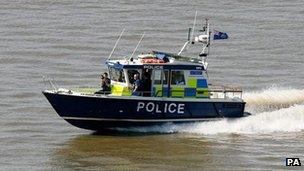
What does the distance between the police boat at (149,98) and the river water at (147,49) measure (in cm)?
44

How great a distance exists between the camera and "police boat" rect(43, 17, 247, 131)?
102 feet

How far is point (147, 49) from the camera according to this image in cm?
4372

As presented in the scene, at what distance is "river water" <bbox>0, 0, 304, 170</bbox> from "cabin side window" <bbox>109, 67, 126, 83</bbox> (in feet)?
5.00

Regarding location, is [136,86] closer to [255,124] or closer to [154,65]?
[154,65]

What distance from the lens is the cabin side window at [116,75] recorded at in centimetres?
3188

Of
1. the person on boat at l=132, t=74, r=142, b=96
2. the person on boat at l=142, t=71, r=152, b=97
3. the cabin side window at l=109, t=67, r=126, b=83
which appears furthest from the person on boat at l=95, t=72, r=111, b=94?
the person on boat at l=142, t=71, r=152, b=97

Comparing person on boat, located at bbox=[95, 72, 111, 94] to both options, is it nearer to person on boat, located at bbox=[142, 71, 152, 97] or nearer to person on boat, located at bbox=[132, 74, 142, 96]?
person on boat, located at bbox=[132, 74, 142, 96]

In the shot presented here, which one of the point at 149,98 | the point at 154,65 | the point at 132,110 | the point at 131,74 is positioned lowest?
the point at 132,110

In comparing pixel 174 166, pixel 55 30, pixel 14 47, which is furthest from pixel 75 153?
pixel 55 30

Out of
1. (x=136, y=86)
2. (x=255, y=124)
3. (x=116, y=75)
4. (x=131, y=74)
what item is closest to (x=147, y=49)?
(x=116, y=75)

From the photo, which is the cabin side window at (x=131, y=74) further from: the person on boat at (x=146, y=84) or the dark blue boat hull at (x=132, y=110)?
the dark blue boat hull at (x=132, y=110)

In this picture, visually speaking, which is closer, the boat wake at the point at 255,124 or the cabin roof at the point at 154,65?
the cabin roof at the point at 154,65

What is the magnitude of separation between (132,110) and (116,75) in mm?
1240

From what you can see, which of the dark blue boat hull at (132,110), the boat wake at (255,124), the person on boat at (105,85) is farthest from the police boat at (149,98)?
the boat wake at (255,124)
